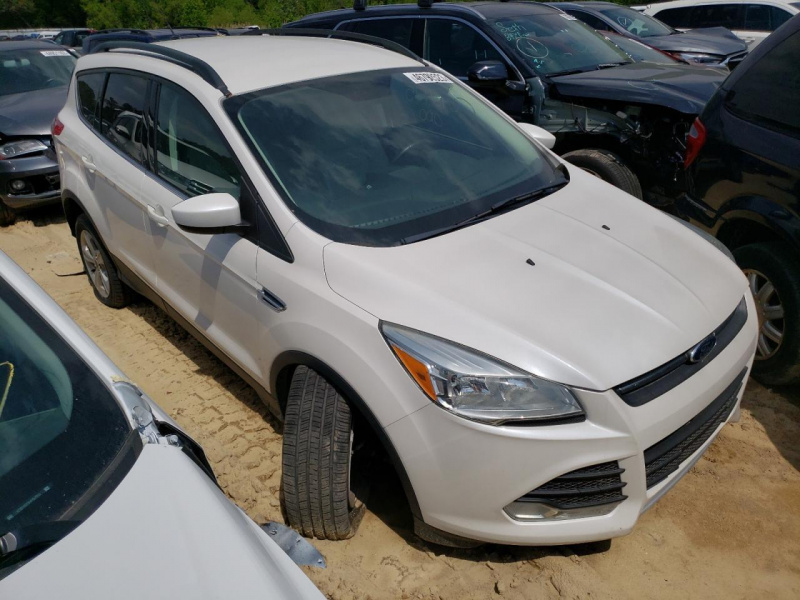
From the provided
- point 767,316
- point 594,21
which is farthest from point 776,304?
point 594,21

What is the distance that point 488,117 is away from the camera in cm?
356

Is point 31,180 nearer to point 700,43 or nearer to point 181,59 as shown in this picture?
point 181,59

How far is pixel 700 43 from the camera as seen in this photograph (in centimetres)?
908

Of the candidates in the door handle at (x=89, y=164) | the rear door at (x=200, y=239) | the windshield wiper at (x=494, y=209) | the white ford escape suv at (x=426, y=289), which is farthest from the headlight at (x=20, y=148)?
the windshield wiper at (x=494, y=209)

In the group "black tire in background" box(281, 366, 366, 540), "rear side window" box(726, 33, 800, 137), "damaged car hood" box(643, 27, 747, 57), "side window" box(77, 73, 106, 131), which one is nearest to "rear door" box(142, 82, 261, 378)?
"black tire in background" box(281, 366, 366, 540)

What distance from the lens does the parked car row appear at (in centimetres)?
215

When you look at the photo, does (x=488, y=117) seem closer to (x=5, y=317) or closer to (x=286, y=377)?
(x=286, y=377)

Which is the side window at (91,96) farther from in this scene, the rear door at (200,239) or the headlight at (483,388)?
the headlight at (483,388)

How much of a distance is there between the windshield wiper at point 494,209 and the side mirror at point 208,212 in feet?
2.26

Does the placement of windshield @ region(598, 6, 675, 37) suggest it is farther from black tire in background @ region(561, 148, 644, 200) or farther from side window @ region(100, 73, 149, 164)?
side window @ region(100, 73, 149, 164)

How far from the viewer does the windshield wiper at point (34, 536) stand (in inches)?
56.3

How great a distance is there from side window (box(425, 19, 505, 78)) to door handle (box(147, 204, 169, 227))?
328cm

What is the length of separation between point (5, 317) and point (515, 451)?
153 centimetres

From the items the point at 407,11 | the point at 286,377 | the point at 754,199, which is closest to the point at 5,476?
the point at 286,377
